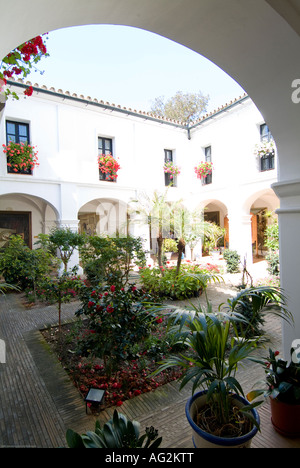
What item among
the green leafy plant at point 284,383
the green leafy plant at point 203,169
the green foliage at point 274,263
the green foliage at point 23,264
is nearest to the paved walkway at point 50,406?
the green leafy plant at point 284,383

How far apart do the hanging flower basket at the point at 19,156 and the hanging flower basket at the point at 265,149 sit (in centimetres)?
816

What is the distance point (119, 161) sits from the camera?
1125 centimetres

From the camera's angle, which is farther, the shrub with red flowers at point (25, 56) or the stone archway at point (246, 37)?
the shrub with red flowers at point (25, 56)

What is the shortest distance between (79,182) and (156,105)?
9.92m

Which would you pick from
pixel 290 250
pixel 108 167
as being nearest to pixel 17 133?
pixel 108 167

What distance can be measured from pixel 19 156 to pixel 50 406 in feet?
27.3

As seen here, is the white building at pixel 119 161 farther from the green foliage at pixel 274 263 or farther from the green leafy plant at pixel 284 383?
the green leafy plant at pixel 284 383

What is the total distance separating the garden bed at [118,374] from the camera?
9.20 feet

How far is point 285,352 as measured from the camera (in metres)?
2.45

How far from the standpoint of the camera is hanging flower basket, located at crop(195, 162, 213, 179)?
1196 centimetres

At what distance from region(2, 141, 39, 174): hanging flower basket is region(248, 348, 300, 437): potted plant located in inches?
365

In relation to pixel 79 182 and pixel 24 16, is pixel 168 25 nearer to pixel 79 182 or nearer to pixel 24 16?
pixel 24 16

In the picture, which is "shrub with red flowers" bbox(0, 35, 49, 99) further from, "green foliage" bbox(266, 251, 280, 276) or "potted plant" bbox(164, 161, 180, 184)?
"potted plant" bbox(164, 161, 180, 184)

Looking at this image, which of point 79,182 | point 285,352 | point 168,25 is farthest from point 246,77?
point 79,182
